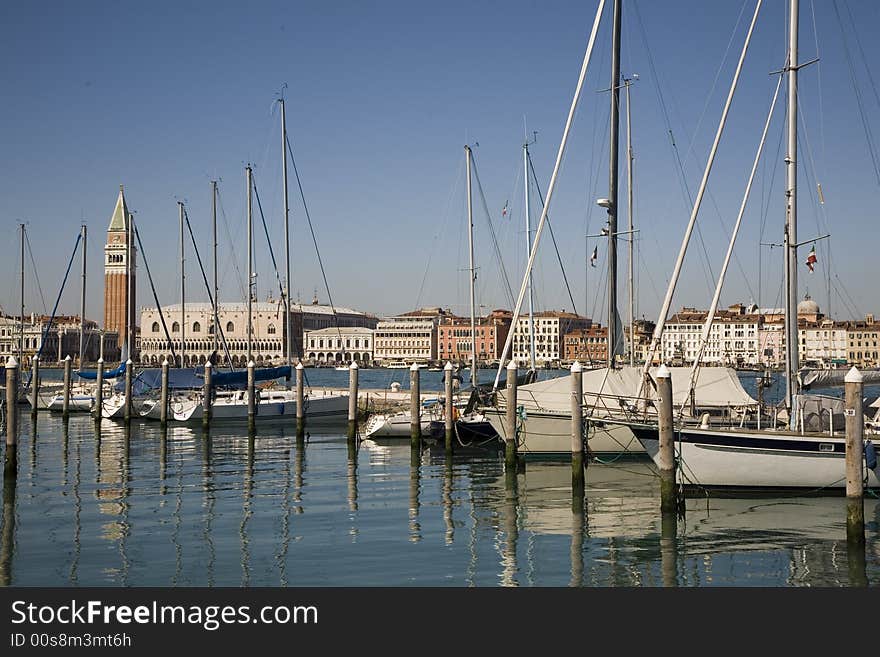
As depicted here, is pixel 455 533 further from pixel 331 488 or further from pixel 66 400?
pixel 66 400

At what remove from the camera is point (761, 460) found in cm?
1622

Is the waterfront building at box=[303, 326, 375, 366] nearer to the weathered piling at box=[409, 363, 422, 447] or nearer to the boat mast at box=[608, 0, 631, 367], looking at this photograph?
the weathered piling at box=[409, 363, 422, 447]

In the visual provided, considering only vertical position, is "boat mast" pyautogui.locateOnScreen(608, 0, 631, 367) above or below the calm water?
above

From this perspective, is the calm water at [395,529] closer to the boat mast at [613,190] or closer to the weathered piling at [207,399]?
the boat mast at [613,190]

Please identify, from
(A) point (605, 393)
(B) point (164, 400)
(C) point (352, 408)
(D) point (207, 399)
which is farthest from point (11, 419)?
(D) point (207, 399)

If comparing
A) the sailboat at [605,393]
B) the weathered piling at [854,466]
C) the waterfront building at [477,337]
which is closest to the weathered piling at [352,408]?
the sailboat at [605,393]

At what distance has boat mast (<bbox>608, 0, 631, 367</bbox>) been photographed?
2186 cm

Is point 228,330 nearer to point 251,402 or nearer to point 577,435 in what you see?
point 251,402

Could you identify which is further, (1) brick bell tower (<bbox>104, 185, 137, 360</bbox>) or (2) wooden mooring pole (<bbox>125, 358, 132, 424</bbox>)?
(1) brick bell tower (<bbox>104, 185, 137, 360</bbox>)

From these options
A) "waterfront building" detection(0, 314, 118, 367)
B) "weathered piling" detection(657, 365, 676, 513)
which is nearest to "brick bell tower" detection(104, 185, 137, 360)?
"waterfront building" detection(0, 314, 118, 367)

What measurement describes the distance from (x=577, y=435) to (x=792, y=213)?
5.22 metres

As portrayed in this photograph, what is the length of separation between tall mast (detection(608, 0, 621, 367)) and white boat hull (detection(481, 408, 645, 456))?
1.52 meters

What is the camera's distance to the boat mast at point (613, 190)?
71.7 feet
